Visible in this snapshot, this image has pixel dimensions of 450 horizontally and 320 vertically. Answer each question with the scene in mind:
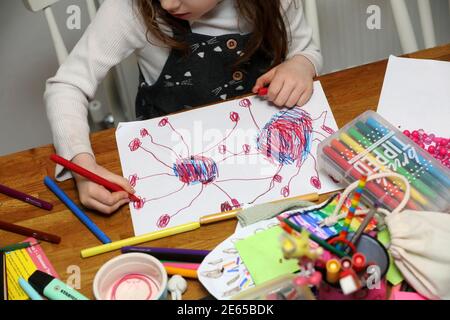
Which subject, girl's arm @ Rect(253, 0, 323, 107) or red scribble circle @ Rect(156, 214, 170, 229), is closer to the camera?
red scribble circle @ Rect(156, 214, 170, 229)

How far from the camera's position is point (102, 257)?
0.68 meters

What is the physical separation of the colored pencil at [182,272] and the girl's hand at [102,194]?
0.42 feet

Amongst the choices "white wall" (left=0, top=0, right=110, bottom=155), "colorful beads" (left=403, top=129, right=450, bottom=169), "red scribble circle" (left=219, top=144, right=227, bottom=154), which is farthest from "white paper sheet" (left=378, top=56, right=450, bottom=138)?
"white wall" (left=0, top=0, right=110, bottom=155)

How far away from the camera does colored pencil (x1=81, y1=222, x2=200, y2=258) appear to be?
0.68 m

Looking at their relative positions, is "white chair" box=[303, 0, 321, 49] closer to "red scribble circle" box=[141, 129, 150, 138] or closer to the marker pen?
"red scribble circle" box=[141, 129, 150, 138]

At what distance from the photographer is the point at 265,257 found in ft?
2.09

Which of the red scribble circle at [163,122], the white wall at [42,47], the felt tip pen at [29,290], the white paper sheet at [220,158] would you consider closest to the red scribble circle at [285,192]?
the white paper sheet at [220,158]

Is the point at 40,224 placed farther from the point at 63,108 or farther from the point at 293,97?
the point at 293,97

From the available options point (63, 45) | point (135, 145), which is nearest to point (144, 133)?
point (135, 145)

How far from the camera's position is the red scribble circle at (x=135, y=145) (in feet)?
2.64

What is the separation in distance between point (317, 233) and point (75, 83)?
462 mm

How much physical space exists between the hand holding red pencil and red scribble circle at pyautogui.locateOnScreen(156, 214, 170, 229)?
5 cm

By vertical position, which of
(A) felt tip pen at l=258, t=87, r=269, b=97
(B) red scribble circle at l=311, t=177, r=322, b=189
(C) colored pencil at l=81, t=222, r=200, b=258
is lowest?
(C) colored pencil at l=81, t=222, r=200, b=258
